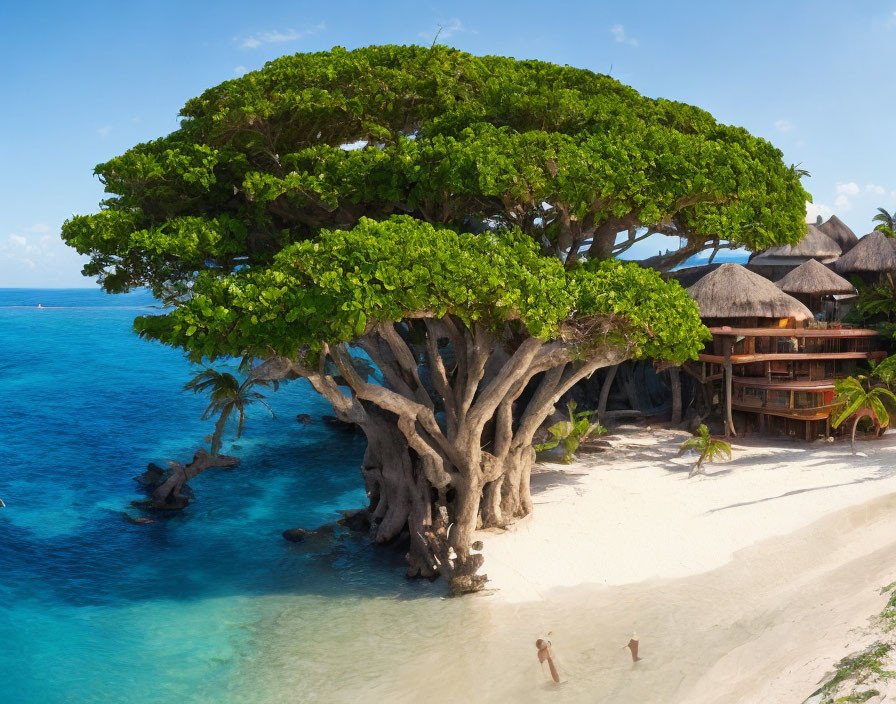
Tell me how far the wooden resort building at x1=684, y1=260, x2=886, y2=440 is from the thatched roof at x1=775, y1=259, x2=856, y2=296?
240cm

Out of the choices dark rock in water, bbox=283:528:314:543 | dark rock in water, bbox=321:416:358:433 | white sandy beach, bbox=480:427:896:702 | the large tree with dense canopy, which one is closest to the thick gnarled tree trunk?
the large tree with dense canopy

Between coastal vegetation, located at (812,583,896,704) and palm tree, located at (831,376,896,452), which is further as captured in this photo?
palm tree, located at (831,376,896,452)

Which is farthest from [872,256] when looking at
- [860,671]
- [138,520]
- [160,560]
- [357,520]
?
[138,520]

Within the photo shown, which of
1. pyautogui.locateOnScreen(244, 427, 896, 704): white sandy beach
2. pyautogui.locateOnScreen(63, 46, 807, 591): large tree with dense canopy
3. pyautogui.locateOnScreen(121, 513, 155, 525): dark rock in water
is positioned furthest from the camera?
pyautogui.locateOnScreen(121, 513, 155, 525): dark rock in water

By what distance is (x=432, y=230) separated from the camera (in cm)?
1462

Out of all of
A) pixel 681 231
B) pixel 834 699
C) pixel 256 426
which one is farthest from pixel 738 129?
pixel 256 426

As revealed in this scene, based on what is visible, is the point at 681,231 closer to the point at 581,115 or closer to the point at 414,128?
the point at 581,115

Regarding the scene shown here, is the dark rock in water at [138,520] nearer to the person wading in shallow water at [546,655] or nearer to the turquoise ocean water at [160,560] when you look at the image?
the turquoise ocean water at [160,560]

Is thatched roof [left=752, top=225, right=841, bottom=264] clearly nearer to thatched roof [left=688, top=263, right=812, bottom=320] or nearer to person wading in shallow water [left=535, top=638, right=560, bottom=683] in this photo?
thatched roof [left=688, top=263, right=812, bottom=320]

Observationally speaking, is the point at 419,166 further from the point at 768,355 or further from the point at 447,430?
the point at 768,355

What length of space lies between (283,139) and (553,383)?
861cm

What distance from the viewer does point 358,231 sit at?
46.0 feet

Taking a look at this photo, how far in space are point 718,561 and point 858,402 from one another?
29.5 ft

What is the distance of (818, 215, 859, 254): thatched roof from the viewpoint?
1501 inches
